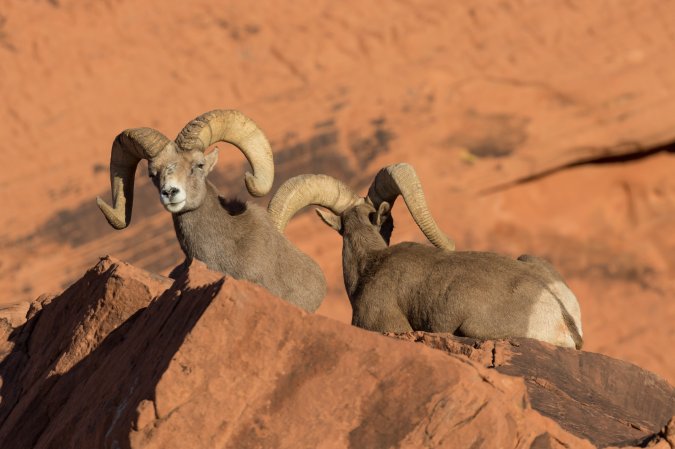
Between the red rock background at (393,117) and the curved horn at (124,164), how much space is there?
23.4ft

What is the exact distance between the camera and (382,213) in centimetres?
1173

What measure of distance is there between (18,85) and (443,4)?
834 centimetres

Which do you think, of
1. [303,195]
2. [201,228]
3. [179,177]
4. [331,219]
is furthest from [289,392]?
[331,219]

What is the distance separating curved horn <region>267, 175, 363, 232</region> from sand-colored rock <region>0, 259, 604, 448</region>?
4.67m

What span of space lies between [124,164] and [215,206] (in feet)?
3.23

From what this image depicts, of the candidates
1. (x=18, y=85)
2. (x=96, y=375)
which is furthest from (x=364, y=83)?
(x=96, y=375)

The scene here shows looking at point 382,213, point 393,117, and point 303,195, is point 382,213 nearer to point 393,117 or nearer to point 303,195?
point 303,195

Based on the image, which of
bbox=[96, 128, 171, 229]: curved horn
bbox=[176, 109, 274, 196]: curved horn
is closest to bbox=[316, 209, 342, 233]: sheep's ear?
bbox=[176, 109, 274, 196]: curved horn

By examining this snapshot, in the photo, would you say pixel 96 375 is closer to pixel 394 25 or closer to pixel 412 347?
pixel 412 347

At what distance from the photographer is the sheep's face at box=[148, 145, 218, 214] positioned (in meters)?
9.77

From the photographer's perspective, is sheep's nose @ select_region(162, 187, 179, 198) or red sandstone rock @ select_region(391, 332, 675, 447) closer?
red sandstone rock @ select_region(391, 332, 675, 447)

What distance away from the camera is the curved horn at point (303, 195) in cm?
1161

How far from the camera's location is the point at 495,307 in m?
10.2

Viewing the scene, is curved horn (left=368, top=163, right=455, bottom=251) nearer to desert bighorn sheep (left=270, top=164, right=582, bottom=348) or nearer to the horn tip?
desert bighorn sheep (left=270, top=164, right=582, bottom=348)
